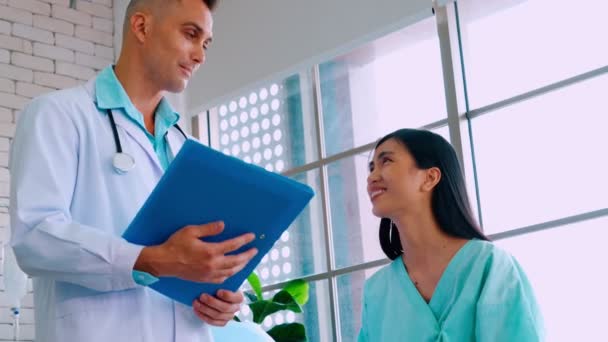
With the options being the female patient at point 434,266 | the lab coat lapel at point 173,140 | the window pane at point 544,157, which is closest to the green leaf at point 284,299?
the window pane at point 544,157

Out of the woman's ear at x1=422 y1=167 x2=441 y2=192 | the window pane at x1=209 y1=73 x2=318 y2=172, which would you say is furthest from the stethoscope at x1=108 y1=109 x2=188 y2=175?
the window pane at x1=209 y1=73 x2=318 y2=172

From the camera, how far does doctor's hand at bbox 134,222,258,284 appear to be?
4.81 ft

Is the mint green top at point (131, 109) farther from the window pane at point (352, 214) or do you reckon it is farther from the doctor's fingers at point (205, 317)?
the window pane at point (352, 214)

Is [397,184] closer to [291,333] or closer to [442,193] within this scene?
[442,193]

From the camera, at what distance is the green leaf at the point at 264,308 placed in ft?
14.4

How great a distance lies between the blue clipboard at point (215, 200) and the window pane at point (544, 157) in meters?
2.38

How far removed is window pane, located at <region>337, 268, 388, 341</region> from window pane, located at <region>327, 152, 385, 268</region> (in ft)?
0.27

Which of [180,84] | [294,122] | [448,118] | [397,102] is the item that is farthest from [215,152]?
[294,122]

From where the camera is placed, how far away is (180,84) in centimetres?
182

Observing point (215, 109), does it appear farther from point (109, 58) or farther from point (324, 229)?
point (324, 229)

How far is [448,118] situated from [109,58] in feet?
7.64

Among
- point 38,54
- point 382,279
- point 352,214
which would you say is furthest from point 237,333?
point 38,54

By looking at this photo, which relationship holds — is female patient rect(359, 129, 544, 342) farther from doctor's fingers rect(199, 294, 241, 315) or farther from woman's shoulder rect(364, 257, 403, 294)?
doctor's fingers rect(199, 294, 241, 315)

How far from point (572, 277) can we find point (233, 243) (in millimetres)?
2523
